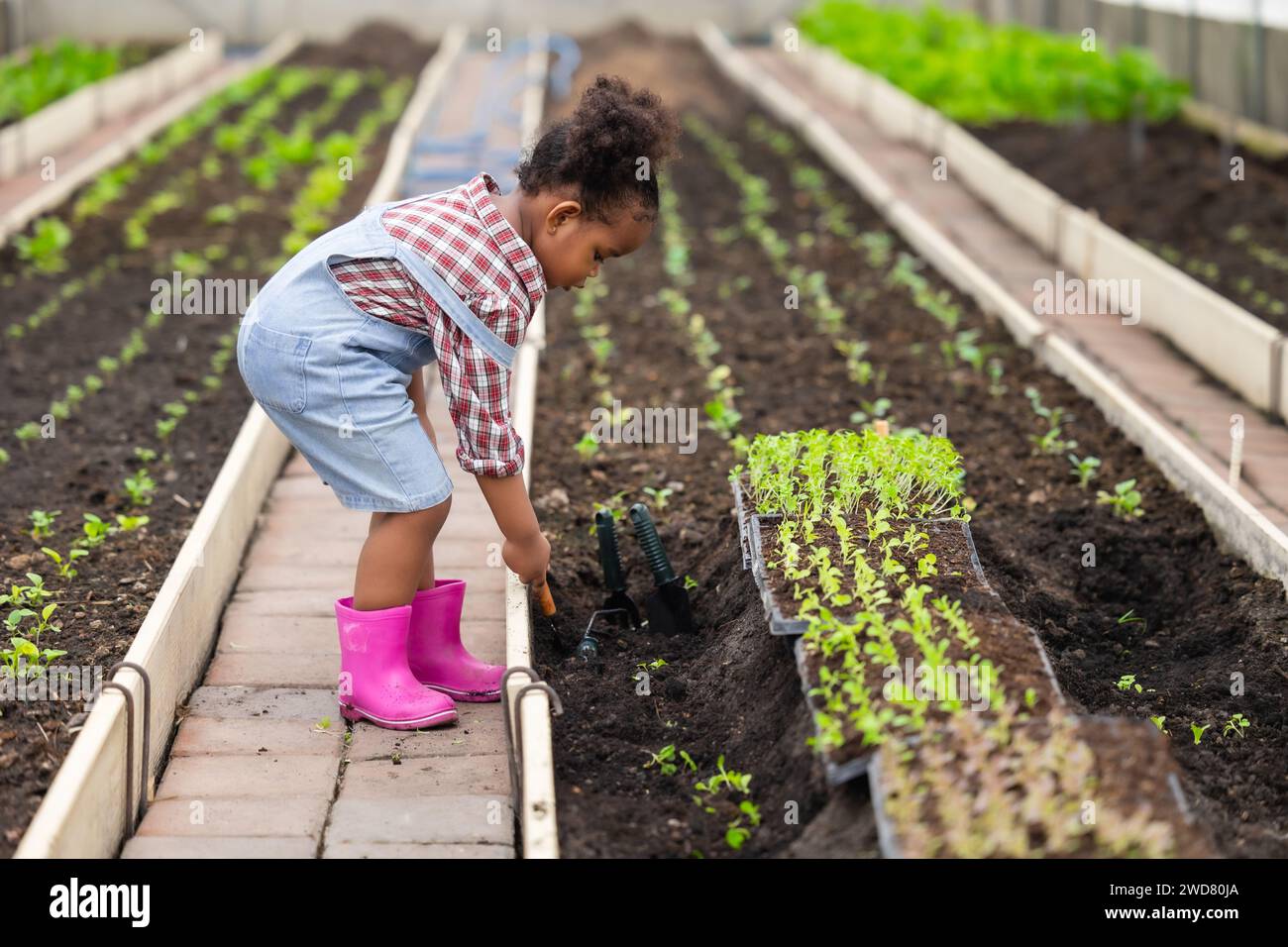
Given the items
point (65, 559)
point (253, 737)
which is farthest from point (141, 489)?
point (253, 737)

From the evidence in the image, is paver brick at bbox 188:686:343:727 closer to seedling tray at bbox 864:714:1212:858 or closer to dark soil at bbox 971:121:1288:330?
seedling tray at bbox 864:714:1212:858

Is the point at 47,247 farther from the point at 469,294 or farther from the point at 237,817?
the point at 237,817

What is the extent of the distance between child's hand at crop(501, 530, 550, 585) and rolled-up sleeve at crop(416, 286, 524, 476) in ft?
0.79

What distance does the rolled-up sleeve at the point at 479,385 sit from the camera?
3359mm

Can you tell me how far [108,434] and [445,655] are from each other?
269 centimetres

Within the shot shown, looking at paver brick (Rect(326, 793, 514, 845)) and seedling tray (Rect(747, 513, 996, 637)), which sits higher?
seedling tray (Rect(747, 513, 996, 637))

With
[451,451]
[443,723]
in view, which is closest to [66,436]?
[451,451]

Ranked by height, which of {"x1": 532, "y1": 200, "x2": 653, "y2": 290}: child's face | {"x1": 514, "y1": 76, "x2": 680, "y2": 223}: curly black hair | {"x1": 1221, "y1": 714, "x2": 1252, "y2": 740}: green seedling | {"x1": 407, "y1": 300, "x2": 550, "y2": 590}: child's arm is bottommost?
{"x1": 1221, "y1": 714, "x2": 1252, "y2": 740}: green seedling

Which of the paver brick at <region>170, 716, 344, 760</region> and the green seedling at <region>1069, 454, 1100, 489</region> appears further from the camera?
the green seedling at <region>1069, 454, 1100, 489</region>

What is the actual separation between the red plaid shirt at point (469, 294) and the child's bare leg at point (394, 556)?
203 millimetres

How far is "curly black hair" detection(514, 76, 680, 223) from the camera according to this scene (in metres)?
3.29

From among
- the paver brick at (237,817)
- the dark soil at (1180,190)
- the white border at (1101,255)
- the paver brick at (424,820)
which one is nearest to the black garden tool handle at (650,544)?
the paver brick at (424,820)

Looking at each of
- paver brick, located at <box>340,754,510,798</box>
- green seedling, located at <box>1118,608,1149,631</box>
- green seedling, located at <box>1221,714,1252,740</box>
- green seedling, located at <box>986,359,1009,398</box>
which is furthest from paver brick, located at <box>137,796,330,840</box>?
green seedling, located at <box>986,359,1009,398</box>

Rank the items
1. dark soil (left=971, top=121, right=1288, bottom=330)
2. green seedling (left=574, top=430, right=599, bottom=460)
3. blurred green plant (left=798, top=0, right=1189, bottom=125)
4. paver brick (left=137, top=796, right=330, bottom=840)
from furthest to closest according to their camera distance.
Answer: blurred green plant (left=798, top=0, right=1189, bottom=125), dark soil (left=971, top=121, right=1288, bottom=330), green seedling (left=574, top=430, right=599, bottom=460), paver brick (left=137, top=796, right=330, bottom=840)
